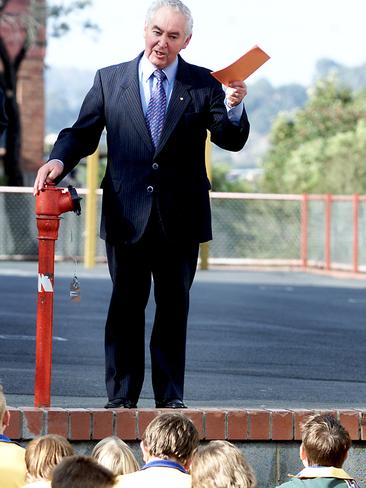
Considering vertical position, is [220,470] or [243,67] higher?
[243,67]

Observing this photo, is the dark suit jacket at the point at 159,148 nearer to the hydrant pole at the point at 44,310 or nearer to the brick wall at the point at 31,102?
the hydrant pole at the point at 44,310

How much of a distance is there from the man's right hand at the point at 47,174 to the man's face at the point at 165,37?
0.67m

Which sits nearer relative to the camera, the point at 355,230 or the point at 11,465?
the point at 11,465

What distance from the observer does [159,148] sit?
7.35 metres

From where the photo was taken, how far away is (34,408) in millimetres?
Result: 7176

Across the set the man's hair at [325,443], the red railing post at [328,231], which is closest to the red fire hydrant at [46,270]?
the man's hair at [325,443]

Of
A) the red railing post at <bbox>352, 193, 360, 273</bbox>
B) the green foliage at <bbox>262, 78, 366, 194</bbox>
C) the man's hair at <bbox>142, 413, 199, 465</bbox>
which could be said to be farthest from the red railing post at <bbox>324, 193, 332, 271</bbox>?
the man's hair at <bbox>142, 413, 199, 465</bbox>

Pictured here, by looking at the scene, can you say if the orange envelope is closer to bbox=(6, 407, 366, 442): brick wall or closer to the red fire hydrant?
the red fire hydrant

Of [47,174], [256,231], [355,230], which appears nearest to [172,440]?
[47,174]

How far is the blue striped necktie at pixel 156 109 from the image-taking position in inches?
290

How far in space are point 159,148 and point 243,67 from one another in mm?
652

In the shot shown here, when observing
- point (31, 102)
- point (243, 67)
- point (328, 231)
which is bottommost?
point (328, 231)

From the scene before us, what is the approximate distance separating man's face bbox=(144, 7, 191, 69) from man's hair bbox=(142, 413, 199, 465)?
2.00m

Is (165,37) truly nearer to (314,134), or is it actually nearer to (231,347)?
(231,347)
